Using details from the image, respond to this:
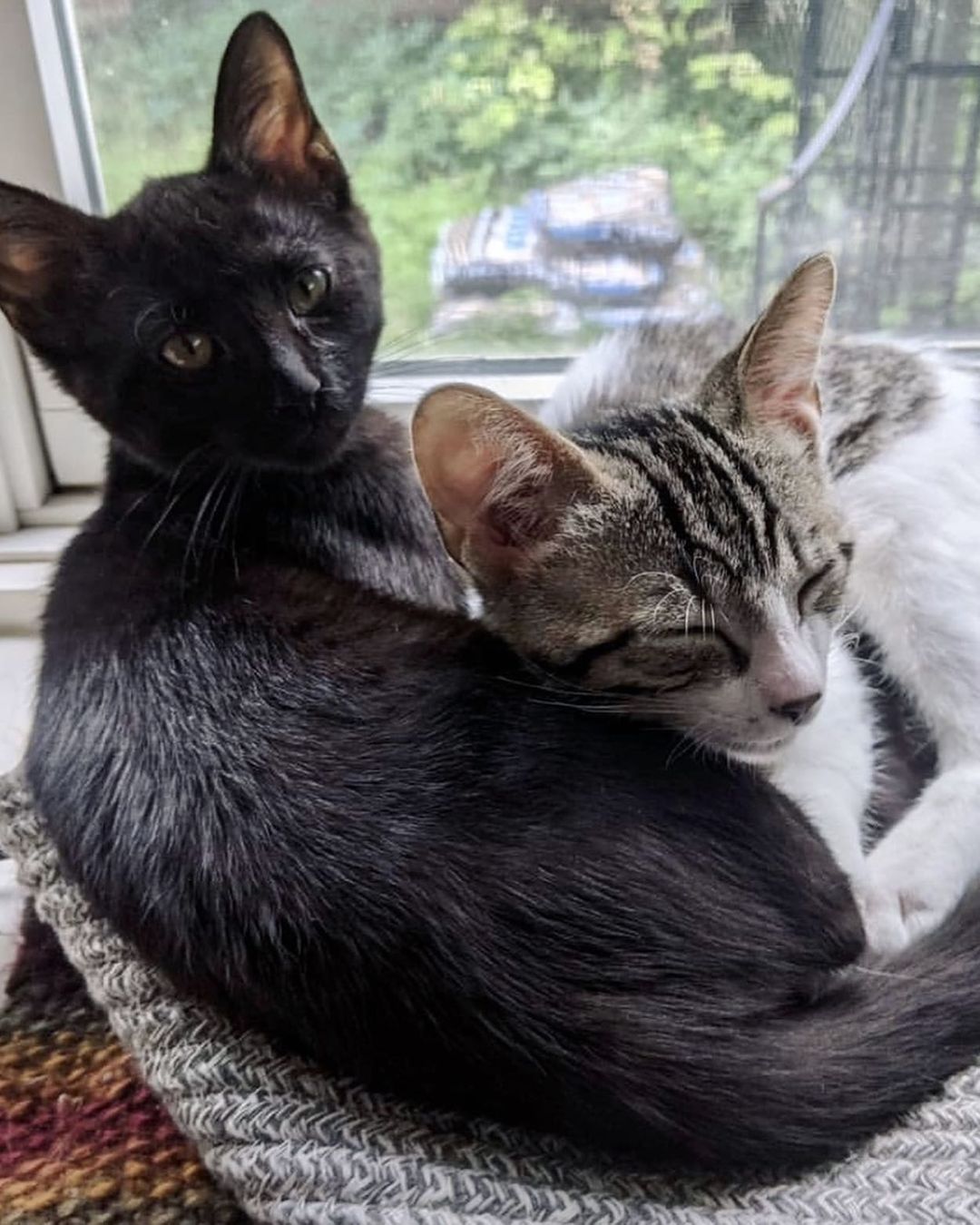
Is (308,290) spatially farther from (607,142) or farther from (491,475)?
(607,142)

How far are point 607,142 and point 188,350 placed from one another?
670 millimetres

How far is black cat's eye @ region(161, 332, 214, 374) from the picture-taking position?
112cm

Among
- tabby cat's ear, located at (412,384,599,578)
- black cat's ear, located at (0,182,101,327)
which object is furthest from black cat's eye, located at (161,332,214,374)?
tabby cat's ear, located at (412,384,599,578)

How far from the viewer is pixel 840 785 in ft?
3.60

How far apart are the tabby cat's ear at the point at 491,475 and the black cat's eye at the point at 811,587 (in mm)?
193

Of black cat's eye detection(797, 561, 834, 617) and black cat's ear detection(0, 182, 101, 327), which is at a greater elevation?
black cat's ear detection(0, 182, 101, 327)

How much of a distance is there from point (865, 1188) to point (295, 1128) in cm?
38

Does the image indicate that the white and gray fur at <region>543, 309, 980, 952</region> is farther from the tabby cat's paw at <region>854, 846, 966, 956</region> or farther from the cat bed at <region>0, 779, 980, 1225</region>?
the cat bed at <region>0, 779, 980, 1225</region>

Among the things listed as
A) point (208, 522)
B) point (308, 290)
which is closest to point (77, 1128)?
point (208, 522)

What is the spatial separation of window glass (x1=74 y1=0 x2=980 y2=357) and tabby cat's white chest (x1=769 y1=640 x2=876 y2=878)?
0.63 m

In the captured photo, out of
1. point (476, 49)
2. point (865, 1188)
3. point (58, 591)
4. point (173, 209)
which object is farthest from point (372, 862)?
point (476, 49)

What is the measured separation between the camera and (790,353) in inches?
40.7

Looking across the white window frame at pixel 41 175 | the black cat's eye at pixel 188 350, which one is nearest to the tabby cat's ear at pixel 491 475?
the black cat's eye at pixel 188 350

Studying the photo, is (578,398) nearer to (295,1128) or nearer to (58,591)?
(58,591)
